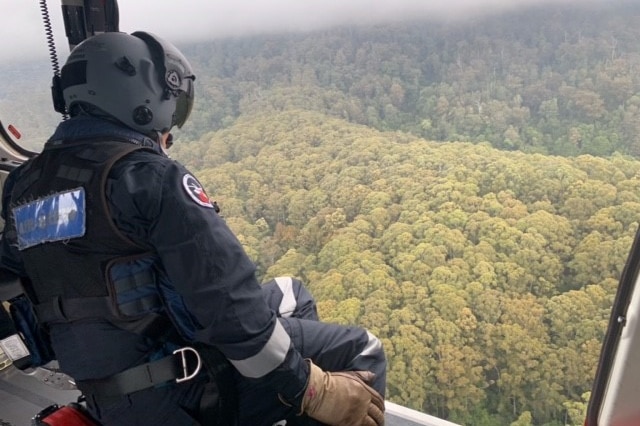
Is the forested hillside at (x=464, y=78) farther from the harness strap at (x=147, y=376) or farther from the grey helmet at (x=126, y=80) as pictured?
the harness strap at (x=147, y=376)

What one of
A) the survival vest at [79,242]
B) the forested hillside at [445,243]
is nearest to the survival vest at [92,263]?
the survival vest at [79,242]

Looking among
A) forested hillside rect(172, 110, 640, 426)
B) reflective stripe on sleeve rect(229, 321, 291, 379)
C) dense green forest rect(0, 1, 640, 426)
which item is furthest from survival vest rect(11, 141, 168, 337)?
forested hillside rect(172, 110, 640, 426)

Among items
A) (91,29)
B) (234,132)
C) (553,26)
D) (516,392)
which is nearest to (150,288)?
(91,29)

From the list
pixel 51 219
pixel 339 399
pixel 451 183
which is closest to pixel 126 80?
pixel 51 219

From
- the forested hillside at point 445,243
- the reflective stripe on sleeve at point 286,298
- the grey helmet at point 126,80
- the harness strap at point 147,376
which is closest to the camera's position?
the harness strap at point 147,376

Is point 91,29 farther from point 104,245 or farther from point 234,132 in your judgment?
point 234,132
